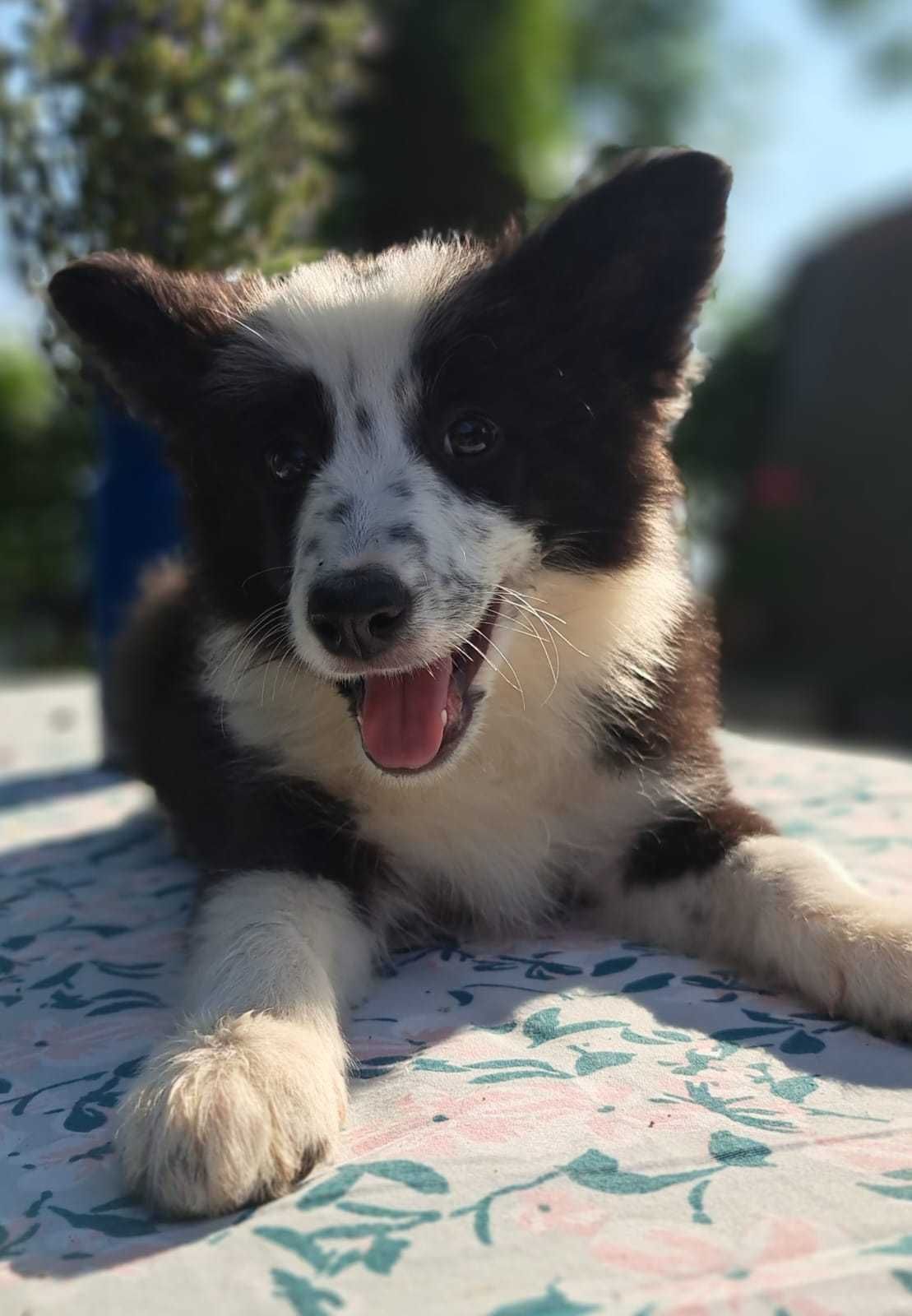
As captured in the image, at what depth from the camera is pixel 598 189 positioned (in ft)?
7.92

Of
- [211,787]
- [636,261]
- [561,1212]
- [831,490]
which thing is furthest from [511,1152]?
[831,490]

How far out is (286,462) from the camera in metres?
2.43

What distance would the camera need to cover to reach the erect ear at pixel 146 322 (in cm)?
256

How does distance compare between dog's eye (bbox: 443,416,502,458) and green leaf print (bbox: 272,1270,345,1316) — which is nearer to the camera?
green leaf print (bbox: 272,1270,345,1316)

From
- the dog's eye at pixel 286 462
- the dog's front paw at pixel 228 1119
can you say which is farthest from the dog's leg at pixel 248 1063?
the dog's eye at pixel 286 462

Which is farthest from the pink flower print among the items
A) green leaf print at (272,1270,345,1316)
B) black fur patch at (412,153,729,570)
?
black fur patch at (412,153,729,570)

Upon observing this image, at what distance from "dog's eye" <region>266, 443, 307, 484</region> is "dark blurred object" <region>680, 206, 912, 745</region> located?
27.7 ft

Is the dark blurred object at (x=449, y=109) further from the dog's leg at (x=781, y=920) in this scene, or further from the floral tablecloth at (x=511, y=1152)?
the floral tablecloth at (x=511, y=1152)

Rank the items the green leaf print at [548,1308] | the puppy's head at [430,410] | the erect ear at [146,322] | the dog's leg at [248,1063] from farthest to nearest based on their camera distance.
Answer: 1. the erect ear at [146,322]
2. the puppy's head at [430,410]
3. the dog's leg at [248,1063]
4. the green leaf print at [548,1308]

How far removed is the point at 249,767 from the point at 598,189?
1.32 meters

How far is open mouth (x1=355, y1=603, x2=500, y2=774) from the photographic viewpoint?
223 cm

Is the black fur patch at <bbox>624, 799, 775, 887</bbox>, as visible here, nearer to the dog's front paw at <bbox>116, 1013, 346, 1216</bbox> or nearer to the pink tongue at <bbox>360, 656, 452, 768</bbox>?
the pink tongue at <bbox>360, 656, 452, 768</bbox>

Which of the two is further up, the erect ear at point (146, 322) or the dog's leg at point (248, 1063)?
the erect ear at point (146, 322)

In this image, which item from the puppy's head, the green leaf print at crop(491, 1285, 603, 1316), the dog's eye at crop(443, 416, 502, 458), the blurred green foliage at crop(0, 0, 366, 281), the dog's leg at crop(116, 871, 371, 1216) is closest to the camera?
the green leaf print at crop(491, 1285, 603, 1316)
